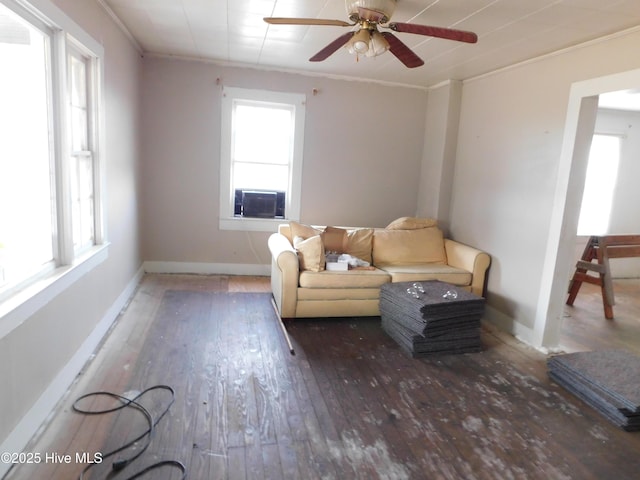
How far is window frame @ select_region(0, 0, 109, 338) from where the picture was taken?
1894 mm

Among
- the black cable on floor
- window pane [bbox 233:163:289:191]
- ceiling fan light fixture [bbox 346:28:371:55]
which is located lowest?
the black cable on floor

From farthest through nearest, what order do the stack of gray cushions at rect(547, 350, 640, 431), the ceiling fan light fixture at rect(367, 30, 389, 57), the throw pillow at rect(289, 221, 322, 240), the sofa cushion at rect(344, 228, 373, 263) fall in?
1. the sofa cushion at rect(344, 228, 373, 263)
2. the throw pillow at rect(289, 221, 322, 240)
3. the ceiling fan light fixture at rect(367, 30, 389, 57)
4. the stack of gray cushions at rect(547, 350, 640, 431)

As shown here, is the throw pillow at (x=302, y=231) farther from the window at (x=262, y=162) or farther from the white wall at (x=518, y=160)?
the white wall at (x=518, y=160)

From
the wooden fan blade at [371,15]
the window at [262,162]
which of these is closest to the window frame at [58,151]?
the wooden fan blade at [371,15]

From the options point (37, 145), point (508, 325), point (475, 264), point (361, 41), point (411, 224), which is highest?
point (361, 41)

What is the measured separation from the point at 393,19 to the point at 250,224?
284cm

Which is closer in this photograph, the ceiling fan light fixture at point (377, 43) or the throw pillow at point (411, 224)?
the ceiling fan light fixture at point (377, 43)

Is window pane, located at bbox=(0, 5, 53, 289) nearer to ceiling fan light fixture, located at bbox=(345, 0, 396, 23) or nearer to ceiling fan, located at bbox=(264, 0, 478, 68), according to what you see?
ceiling fan, located at bbox=(264, 0, 478, 68)

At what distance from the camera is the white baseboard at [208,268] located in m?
4.88

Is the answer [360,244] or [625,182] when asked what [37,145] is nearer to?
[360,244]

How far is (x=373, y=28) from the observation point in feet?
8.15

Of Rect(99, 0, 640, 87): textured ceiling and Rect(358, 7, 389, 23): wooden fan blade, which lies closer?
Rect(358, 7, 389, 23): wooden fan blade

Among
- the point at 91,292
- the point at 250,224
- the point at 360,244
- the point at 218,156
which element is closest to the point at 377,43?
the point at 360,244

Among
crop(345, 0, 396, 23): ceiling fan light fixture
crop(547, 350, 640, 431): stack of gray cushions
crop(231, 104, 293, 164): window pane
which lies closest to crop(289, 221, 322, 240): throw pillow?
crop(231, 104, 293, 164): window pane
